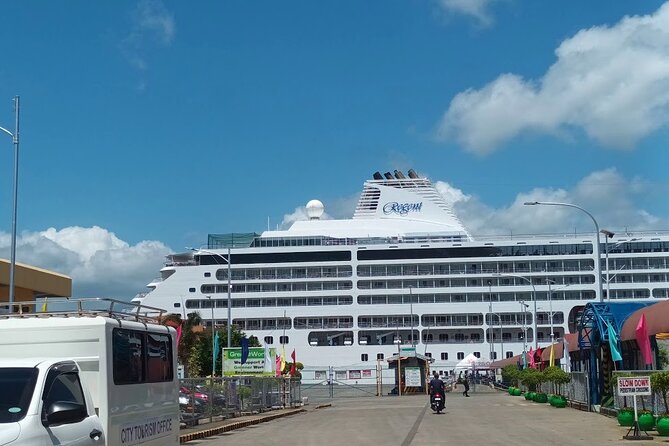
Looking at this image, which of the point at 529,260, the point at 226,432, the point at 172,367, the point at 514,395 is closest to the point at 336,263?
the point at 529,260

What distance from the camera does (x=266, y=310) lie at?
92938 mm

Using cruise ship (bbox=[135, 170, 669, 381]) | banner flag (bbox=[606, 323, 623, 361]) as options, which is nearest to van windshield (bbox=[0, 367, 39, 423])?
banner flag (bbox=[606, 323, 623, 361])

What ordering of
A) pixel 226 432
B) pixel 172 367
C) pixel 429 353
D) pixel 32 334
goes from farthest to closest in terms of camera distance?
1. pixel 429 353
2. pixel 226 432
3. pixel 172 367
4. pixel 32 334

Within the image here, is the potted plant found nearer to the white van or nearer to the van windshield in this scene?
the white van

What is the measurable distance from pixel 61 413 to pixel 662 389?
15.6m

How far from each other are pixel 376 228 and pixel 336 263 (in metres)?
6.83

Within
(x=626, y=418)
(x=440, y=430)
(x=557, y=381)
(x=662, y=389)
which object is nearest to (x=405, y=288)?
(x=557, y=381)

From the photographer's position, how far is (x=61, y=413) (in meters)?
7.50

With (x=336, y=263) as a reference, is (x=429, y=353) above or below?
below

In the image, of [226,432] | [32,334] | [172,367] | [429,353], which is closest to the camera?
[32,334]

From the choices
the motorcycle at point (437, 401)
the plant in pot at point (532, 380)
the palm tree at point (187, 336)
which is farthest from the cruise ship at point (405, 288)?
the motorcycle at point (437, 401)

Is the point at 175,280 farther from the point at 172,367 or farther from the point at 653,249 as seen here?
the point at 172,367

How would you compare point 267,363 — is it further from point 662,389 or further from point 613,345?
point 662,389

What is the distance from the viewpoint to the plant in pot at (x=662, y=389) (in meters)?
19.3
